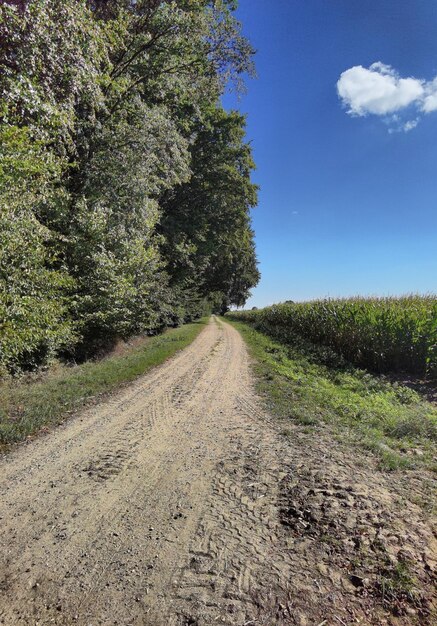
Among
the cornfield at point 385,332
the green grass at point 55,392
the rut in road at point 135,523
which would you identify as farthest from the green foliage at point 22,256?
the cornfield at point 385,332

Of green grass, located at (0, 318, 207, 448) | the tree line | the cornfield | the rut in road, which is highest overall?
the tree line

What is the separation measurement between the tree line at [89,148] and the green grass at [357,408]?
5.44 m

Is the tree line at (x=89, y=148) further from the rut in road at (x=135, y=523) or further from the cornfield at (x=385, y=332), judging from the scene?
the cornfield at (x=385, y=332)

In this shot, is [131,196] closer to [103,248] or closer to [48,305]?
[103,248]

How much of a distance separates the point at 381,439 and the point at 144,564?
4.00 meters

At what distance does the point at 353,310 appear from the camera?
14039 millimetres

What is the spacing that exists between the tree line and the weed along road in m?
3.45

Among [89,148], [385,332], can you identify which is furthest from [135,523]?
[89,148]

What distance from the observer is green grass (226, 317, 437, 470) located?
509cm

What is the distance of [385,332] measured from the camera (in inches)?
462

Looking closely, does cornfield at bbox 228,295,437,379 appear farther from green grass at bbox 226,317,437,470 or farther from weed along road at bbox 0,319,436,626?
weed along road at bbox 0,319,436,626

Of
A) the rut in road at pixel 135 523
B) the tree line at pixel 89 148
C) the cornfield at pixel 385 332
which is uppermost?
the tree line at pixel 89 148

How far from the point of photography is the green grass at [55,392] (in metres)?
5.58

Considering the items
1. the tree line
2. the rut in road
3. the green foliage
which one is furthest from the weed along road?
the tree line
